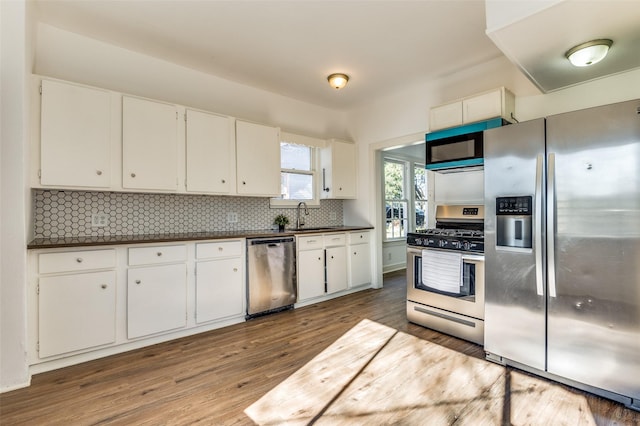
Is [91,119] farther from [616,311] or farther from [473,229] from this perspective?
[616,311]

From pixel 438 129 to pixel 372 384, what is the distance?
2658 mm

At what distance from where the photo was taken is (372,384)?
6.74 feet

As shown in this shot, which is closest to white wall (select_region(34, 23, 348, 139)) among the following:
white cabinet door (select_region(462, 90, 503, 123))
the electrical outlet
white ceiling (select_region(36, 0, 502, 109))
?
white ceiling (select_region(36, 0, 502, 109))

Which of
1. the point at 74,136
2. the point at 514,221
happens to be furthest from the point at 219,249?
the point at 514,221

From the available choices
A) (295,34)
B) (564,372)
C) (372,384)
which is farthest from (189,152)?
(564,372)

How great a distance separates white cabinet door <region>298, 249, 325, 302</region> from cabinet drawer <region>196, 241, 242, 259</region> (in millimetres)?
854

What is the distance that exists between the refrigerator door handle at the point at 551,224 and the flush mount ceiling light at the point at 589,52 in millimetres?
754

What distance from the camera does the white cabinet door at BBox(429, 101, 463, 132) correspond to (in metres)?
3.20

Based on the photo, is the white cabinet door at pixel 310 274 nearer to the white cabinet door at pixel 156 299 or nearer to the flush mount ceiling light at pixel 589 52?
the white cabinet door at pixel 156 299

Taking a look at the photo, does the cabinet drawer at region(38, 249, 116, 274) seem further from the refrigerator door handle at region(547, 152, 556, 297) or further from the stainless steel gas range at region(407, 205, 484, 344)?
the refrigerator door handle at region(547, 152, 556, 297)

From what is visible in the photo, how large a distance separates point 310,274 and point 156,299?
5.84 ft

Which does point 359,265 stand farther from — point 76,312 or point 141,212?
point 76,312

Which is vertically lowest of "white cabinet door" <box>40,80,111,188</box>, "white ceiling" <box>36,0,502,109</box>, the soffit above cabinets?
"white cabinet door" <box>40,80,111,188</box>

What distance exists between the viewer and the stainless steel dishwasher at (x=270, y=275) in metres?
3.28
